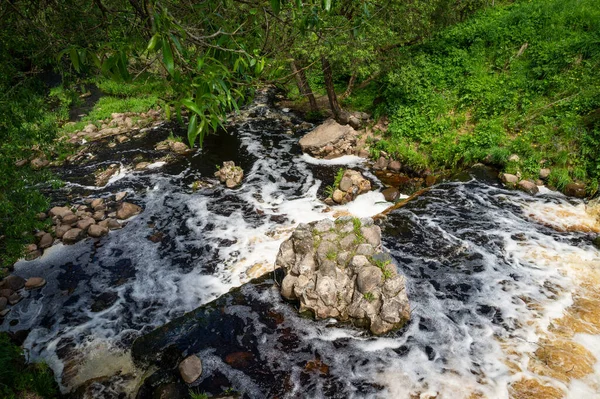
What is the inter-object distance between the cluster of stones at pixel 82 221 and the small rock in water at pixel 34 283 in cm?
117

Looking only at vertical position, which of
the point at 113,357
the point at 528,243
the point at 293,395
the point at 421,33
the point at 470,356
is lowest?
the point at 113,357

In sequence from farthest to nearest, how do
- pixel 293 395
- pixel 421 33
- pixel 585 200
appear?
pixel 421 33, pixel 585 200, pixel 293 395

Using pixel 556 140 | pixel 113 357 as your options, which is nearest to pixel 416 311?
pixel 113 357

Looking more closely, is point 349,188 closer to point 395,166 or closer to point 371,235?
point 395,166

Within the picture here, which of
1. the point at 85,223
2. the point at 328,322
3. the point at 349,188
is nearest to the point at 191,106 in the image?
the point at 328,322

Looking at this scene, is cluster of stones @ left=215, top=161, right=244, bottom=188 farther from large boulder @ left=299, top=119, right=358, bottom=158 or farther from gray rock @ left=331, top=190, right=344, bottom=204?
gray rock @ left=331, top=190, right=344, bottom=204

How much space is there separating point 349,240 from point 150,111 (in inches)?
613

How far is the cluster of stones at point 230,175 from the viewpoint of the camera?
11969mm

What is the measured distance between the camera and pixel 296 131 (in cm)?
1577

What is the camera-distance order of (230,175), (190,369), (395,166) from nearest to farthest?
(190,369)
(230,175)
(395,166)

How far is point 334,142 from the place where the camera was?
13539 mm

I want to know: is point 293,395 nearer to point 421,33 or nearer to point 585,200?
point 585,200

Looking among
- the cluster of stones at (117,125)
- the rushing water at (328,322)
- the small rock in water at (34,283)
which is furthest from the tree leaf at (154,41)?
the cluster of stones at (117,125)

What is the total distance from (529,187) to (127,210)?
12.2 meters
